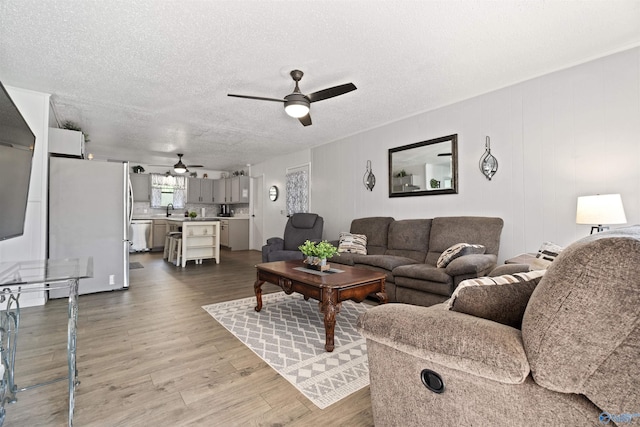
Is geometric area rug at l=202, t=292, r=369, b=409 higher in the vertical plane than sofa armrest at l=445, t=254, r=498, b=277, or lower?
lower

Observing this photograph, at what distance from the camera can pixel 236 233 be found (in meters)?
8.30

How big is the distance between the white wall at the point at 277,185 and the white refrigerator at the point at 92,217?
3.45m

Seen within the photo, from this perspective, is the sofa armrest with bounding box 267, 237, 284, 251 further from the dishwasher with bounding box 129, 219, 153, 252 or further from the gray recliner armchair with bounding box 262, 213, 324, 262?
the dishwasher with bounding box 129, 219, 153, 252

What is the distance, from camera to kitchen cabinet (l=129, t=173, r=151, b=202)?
26.5 feet

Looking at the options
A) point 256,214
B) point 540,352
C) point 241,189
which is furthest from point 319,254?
point 241,189

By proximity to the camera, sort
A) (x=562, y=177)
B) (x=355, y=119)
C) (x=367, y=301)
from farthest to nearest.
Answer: (x=355, y=119) → (x=367, y=301) → (x=562, y=177)

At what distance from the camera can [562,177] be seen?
289cm

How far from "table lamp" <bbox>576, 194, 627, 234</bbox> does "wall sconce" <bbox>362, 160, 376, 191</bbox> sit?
109 inches

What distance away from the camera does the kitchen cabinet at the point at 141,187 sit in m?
8.07

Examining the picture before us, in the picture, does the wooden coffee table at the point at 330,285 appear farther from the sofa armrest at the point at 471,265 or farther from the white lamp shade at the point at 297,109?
the white lamp shade at the point at 297,109

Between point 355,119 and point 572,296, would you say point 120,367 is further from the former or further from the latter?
point 355,119

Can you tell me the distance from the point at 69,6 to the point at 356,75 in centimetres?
232

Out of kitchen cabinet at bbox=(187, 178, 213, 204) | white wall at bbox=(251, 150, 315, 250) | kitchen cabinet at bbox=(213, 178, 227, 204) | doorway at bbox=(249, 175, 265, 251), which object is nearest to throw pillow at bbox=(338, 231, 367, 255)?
white wall at bbox=(251, 150, 315, 250)

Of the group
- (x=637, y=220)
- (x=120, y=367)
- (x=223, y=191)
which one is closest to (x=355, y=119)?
(x=637, y=220)
